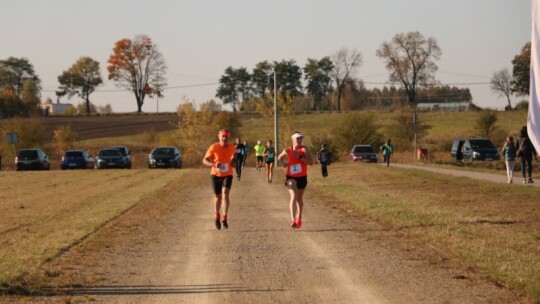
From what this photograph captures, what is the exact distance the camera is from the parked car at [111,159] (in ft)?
185

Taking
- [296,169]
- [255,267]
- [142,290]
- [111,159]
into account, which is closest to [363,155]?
[111,159]

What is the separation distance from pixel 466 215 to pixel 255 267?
7855 millimetres

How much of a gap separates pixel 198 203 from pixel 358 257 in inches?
→ 467

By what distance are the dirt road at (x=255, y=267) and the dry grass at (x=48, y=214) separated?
1.47 feet

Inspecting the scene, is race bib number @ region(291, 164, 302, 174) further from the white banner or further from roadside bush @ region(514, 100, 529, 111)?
roadside bush @ region(514, 100, 529, 111)

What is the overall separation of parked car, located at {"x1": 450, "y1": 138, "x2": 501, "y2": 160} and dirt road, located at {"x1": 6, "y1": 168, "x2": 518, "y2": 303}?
3729 centimetres

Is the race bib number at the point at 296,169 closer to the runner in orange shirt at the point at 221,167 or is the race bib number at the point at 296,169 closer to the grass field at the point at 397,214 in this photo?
the runner in orange shirt at the point at 221,167

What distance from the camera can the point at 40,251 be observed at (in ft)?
44.8

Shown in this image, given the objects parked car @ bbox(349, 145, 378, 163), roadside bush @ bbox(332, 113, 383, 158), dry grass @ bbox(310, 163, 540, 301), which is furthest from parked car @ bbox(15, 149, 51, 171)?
dry grass @ bbox(310, 163, 540, 301)

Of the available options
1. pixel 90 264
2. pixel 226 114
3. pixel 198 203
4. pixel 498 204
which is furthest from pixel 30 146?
pixel 90 264

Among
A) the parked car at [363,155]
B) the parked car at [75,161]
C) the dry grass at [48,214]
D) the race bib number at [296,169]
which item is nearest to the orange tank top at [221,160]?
the race bib number at [296,169]

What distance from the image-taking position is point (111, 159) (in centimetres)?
5659

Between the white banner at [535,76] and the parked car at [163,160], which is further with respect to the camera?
the parked car at [163,160]

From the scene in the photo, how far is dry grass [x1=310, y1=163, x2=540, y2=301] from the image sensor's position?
1157 cm
